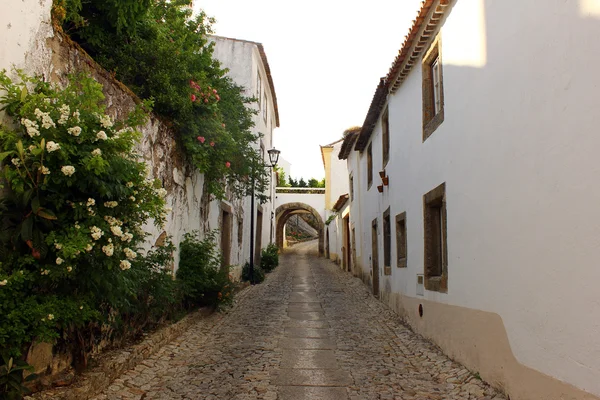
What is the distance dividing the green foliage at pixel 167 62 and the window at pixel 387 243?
3.50m

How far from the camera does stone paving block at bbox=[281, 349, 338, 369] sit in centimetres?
560

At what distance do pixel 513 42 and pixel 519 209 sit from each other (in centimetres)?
142

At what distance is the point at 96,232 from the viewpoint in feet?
11.5

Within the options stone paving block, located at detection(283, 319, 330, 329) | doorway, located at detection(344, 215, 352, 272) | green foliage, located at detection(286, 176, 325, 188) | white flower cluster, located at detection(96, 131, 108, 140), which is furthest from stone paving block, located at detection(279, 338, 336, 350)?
green foliage, located at detection(286, 176, 325, 188)

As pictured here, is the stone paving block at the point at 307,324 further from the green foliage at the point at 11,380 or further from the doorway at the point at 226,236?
the green foliage at the point at 11,380

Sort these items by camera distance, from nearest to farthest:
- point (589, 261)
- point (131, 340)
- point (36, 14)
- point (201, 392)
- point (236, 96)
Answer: point (589, 261) < point (36, 14) < point (201, 392) < point (131, 340) < point (236, 96)

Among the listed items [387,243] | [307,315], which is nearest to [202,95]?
[307,315]

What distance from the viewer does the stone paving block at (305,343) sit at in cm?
654

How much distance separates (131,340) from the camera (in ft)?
18.3

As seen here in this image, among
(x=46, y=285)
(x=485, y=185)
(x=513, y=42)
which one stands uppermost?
(x=513, y=42)

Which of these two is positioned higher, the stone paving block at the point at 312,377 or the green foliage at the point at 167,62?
the green foliage at the point at 167,62

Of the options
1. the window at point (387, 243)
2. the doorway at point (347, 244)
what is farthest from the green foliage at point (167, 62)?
the doorway at point (347, 244)

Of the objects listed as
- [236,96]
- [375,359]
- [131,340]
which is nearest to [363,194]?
[236,96]

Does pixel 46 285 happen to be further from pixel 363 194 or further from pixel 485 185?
pixel 363 194
